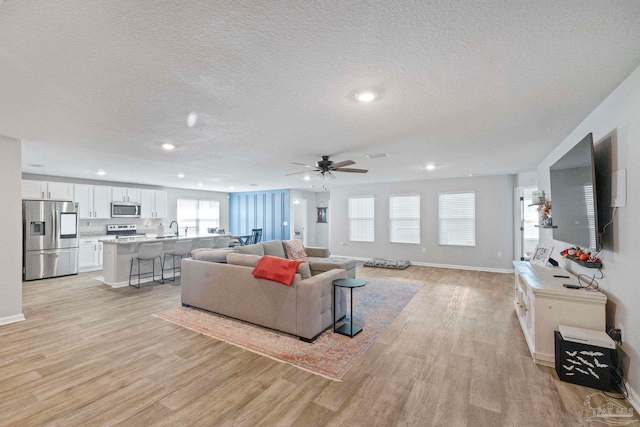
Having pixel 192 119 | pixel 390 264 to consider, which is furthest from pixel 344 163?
pixel 390 264

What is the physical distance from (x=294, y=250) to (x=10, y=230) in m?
4.25

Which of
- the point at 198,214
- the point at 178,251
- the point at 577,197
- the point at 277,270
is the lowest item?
the point at 178,251

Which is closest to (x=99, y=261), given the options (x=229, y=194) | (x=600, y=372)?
(x=229, y=194)

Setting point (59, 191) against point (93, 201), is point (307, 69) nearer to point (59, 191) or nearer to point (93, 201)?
point (59, 191)

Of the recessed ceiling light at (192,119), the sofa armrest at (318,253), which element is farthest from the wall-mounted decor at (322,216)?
the recessed ceiling light at (192,119)

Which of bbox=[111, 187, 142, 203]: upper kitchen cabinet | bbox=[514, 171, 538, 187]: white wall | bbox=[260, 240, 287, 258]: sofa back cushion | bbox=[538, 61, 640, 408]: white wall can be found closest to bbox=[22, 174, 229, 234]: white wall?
bbox=[111, 187, 142, 203]: upper kitchen cabinet

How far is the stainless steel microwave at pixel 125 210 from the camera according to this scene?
7668 millimetres

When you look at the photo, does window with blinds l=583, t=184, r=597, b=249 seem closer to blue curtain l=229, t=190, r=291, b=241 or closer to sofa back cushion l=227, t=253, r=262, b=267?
sofa back cushion l=227, t=253, r=262, b=267

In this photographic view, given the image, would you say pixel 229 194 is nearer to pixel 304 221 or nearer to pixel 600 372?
pixel 304 221

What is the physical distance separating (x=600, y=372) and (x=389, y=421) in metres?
1.79

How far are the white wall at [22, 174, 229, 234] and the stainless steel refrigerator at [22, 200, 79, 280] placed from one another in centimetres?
100

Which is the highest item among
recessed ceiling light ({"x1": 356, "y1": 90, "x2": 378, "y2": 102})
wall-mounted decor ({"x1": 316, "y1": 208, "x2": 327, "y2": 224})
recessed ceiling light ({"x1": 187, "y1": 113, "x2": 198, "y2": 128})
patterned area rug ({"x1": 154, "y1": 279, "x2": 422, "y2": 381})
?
recessed ceiling light ({"x1": 356, "y1": 90, "x2": 378, "y2": 102})

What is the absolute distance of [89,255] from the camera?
23.2 ft

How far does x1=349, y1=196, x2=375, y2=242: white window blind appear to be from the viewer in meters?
8.65
